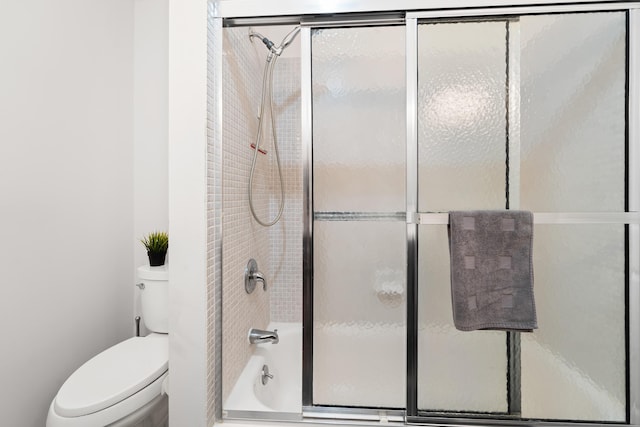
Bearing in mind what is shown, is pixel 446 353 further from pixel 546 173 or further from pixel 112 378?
pixel 112 378

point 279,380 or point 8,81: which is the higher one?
point 8,81

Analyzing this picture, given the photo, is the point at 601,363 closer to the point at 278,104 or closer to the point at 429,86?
the point at 429,86

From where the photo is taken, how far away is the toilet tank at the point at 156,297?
5.62ft

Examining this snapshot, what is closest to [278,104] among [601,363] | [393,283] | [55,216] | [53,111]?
[53,111]

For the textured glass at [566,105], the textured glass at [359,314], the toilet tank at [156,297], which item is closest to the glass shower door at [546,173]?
the textured glass at [566,105]

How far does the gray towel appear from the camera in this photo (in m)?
1.11

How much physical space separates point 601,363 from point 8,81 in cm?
233

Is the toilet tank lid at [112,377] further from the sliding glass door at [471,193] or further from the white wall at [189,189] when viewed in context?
the sliding glass door at [471,193]

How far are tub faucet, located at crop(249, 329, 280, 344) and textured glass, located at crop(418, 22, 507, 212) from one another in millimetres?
966

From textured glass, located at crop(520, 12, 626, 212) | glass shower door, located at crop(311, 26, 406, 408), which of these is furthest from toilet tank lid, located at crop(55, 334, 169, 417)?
textured glass, located at crop(520, 12, 626, 212)

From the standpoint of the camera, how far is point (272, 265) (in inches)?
91.1

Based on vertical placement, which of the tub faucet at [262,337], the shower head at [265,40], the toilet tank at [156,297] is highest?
the shower head at [265,40]

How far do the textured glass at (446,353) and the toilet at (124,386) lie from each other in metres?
1.01

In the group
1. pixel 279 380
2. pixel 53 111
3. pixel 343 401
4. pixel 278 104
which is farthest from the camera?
pixel 278 104
